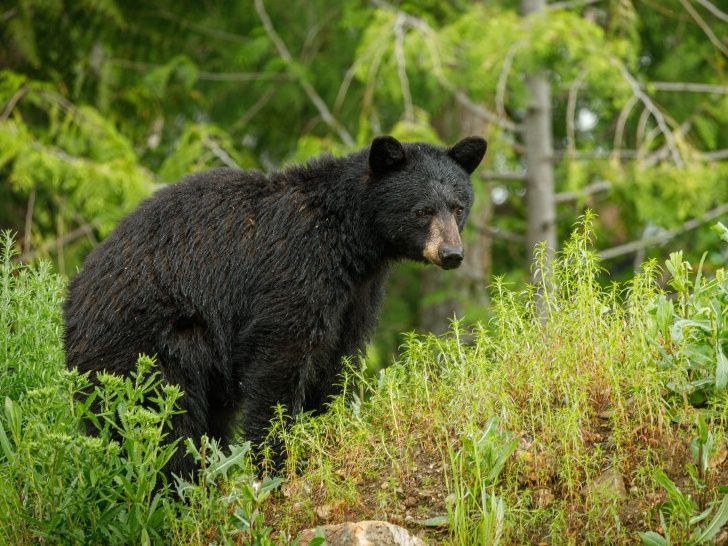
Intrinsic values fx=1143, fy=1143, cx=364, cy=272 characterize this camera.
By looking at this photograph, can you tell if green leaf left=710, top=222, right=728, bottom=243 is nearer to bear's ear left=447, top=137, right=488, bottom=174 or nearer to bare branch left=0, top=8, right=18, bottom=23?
bear's ear left=447, top=137, right=488, bottom=174

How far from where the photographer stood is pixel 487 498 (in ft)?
14.8

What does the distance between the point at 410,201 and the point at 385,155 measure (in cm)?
28

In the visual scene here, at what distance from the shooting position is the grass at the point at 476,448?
4.40m

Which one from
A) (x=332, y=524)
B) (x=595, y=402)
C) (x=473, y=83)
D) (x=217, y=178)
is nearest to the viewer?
(x=332, y=524)

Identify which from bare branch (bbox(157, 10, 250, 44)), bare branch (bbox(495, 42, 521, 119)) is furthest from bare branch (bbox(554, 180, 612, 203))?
bare branch (bbox(157, 10, 250, 44))

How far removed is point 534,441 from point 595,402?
1.48ft

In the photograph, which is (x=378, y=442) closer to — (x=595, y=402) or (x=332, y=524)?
(x=332, y=524)

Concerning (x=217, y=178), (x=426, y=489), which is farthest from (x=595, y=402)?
(x=217, y=178)

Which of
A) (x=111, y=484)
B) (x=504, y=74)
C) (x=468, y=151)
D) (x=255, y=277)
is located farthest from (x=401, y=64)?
(x=111, y=484)

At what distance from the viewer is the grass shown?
4402 mm

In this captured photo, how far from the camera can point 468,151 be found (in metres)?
6.45

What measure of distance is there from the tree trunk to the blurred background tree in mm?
23

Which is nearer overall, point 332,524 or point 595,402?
point 332,524

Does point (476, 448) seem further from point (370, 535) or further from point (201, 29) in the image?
point (201, 29)
